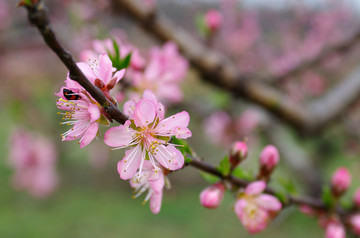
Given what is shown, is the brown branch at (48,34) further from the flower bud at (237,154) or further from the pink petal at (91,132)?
the flower bud at (237,154)

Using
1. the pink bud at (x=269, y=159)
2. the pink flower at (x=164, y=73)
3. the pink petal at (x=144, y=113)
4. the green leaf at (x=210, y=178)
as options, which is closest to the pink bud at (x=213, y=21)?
the pink flower at (x=164, y=73)

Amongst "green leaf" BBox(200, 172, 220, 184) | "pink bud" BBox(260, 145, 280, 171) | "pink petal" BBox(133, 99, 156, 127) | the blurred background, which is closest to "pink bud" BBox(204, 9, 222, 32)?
the blurred background

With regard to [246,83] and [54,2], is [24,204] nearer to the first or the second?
[54,2]

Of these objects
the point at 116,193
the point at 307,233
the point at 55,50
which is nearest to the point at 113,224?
the point at 116,193

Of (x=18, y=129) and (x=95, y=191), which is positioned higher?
(x=18, y=129)

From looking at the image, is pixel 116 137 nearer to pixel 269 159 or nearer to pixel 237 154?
pixel 237 154

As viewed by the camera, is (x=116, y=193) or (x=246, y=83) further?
(x=116, y=193)
